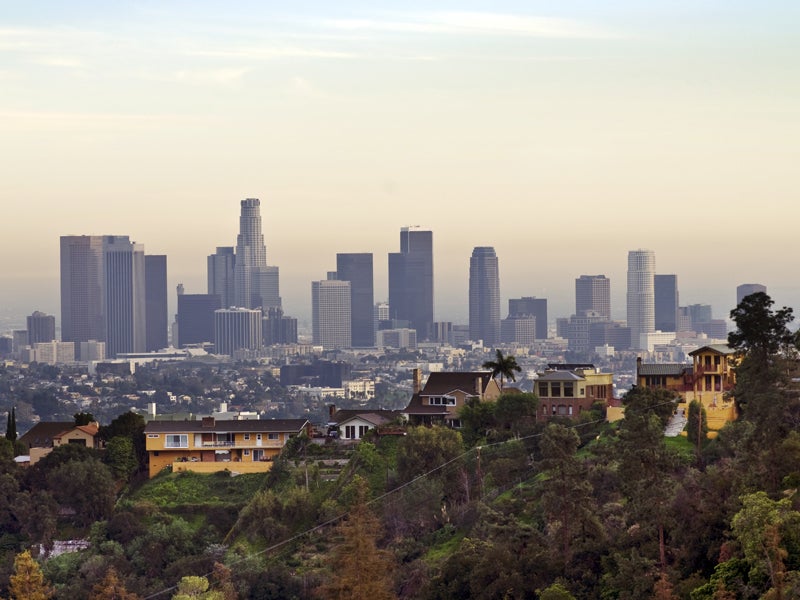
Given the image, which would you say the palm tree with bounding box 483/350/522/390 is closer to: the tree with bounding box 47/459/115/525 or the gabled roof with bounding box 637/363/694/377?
the gabled roof with bounding box 637/363/694/377

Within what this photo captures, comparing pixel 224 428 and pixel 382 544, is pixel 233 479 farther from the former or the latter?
pixel 382 544

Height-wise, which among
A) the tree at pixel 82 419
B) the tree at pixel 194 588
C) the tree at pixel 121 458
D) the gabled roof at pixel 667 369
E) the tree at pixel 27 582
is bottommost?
the tree at pixel 194 588

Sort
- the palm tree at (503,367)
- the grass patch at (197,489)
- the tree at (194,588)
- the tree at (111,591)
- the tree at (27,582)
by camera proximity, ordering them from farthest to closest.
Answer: the palm tree at (503,367) < the grass patch at (197,489) < the tree at (194,588) < the tree at (111,591) < the tree at (27,582)

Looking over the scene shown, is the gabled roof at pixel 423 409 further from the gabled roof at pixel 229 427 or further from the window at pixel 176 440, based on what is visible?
the window at pixel 176 440

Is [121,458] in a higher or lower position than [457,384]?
lower

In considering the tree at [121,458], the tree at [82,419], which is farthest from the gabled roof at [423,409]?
the tree at [82,419]

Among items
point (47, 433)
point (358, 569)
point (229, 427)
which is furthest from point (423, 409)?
point (358, 569)

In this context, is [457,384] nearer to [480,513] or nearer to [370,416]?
[370,416]
